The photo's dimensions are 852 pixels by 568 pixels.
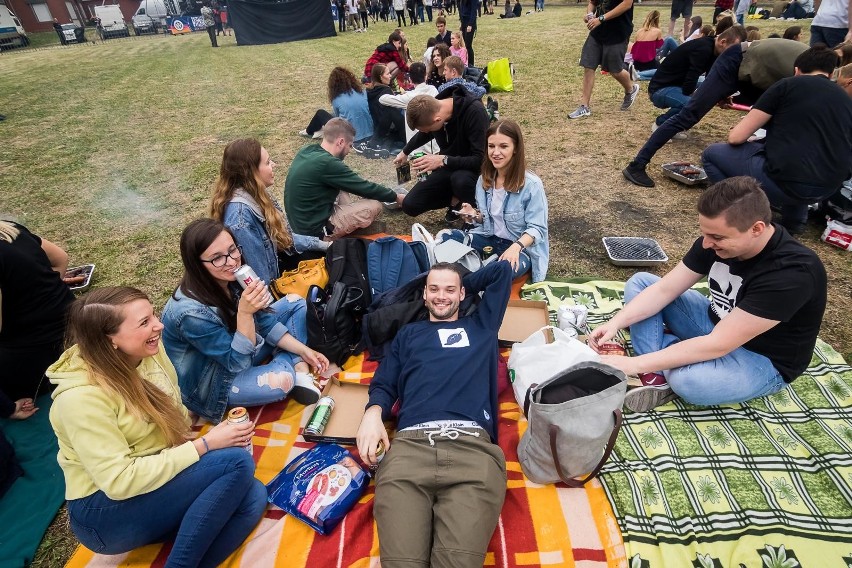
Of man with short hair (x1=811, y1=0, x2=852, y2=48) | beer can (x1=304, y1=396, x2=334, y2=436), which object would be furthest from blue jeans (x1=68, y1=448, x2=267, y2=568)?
man with short hair (x1=811, y1=0, x2=852, y2=48)

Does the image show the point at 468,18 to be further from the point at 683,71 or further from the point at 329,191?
the point at 329,191

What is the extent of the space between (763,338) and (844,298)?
2.12 metres

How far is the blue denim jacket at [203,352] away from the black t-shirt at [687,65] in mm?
7202

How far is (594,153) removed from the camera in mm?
7168

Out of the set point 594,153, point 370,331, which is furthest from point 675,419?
point 594,153

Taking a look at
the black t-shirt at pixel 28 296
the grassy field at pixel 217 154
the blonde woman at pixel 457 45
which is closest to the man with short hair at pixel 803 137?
the grassy field at pixel 217 154

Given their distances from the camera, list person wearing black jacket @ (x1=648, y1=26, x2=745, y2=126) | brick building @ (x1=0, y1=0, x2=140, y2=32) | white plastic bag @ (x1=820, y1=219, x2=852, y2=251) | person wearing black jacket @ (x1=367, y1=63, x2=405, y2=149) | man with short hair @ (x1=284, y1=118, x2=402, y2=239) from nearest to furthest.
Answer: white plastic bag @ (x1=820, y1=219, x2=852, y2=251) → man with short hair @ (x1=284, y1=118, x2=402, y2=239) → person wearing black jacket @ (x1=648, y1=26, x2=745, y2=126) → person wearing black jacket @ (x1=367, y1=63, x2=405, y2=149) → brick building @ (x1=0, y1=0, x2=140, y2=32)

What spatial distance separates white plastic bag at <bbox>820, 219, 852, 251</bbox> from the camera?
15.0ft

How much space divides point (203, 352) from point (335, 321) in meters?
0.98

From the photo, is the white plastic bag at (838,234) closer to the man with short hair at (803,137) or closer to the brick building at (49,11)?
the man with short hair at (803,137)

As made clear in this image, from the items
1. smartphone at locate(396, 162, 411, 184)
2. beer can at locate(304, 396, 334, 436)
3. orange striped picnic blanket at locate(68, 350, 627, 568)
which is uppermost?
smartphone at locate(396, 162, 411, 184)

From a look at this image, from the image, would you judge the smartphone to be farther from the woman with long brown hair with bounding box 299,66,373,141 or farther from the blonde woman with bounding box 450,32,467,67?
the blonde woman with bounding box 450,32,467,67

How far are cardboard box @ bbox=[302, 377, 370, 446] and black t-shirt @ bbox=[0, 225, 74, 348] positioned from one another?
2091 millimetres

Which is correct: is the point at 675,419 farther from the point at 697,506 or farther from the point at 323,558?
the point at 323,558
